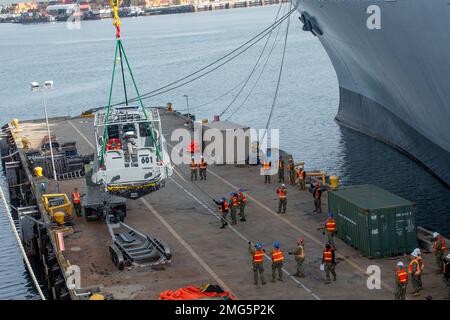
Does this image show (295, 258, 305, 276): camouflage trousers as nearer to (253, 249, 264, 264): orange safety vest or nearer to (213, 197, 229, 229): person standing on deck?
(253, 249, 264, 264): orange safety vest

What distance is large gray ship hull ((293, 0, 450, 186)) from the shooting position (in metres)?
31.9

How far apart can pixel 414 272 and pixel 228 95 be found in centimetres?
7372

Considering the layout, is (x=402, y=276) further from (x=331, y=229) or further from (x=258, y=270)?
(x=331, y=229)

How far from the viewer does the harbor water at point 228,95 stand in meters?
42.0

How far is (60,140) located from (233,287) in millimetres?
32074

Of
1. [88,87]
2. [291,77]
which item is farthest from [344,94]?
[88,87]

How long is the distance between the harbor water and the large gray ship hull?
6.50 feet

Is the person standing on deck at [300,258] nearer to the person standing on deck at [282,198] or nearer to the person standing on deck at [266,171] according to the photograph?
the person standing on deck at [282,198]

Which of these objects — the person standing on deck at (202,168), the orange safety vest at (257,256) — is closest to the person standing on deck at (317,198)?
the orange safety vest at (257,256)

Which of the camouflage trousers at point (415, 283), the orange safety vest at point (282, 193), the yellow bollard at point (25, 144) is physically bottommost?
the yellow bollard at point (25, 144)

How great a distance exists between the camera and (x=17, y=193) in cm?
4900

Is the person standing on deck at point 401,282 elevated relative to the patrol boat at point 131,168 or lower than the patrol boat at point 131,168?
lower

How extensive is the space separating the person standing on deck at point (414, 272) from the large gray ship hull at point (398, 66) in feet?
39.6

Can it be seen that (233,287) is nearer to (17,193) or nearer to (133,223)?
(133,223)
